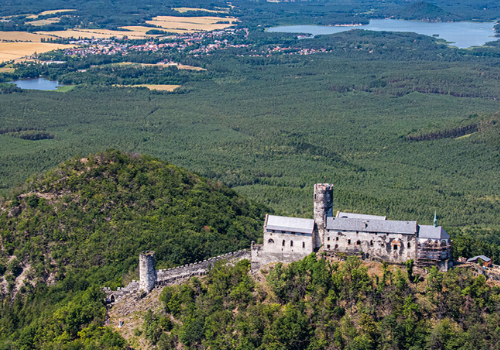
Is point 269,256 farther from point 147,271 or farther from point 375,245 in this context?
point 147,271

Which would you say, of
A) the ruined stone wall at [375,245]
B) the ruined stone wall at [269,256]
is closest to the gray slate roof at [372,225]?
the ruined stone wall at [375,245]

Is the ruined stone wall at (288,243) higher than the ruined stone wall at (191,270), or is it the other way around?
the ruined stone wall at (288,243)

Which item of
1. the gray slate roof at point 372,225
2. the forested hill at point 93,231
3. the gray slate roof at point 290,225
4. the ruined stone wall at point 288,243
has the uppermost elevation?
the gray slate roof at point 372,225

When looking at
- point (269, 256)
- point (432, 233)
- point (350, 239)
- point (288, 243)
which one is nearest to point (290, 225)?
point (288, 243)

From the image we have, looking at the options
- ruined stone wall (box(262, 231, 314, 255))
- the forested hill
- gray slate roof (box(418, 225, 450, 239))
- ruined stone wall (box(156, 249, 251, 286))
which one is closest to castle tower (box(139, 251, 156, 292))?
ruined stone wall (box(156, 249, 251, 286))

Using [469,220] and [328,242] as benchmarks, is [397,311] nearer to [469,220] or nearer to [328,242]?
[328,242]

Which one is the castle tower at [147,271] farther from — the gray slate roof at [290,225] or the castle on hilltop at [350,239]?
the gray slate roof at [290,225]
